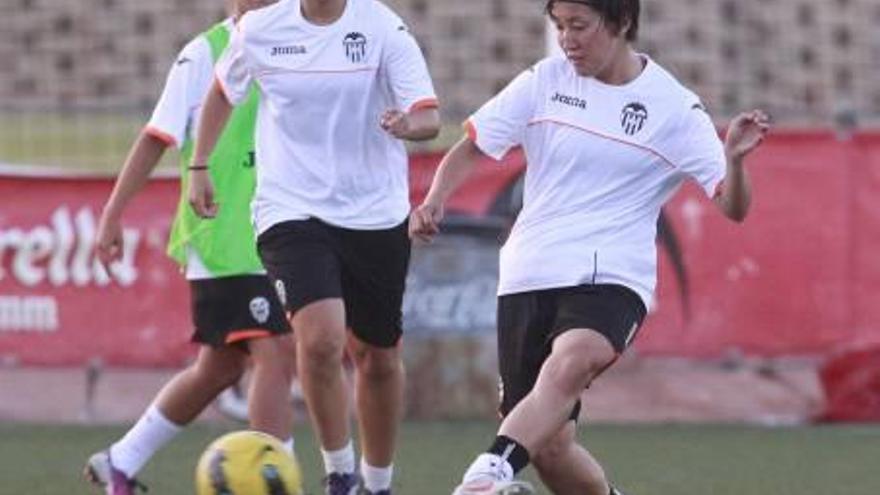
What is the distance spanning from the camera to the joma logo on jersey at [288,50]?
9953mm

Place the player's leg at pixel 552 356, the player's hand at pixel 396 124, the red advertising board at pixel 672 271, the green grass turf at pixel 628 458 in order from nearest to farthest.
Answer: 1. the player's leg at pixel 552 356
2. the player's hand at pixel 396 124
3. the green grass turf at pixel 628 458
4. the red advertising board at pixel 672 271

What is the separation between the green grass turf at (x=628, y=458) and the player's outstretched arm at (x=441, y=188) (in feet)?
8.17

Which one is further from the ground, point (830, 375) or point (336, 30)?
point (336, 30)

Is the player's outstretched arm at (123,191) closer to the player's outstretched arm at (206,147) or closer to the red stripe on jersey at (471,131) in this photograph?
the player's outstretched arm at (206,147)

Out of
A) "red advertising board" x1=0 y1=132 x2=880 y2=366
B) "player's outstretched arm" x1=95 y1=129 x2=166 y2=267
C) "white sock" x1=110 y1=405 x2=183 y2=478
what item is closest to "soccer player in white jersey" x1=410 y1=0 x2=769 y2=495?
"player's outstretched arm" x1=95 y1=129 x2=166 y2=267

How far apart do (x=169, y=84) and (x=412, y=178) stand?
15.7 feet

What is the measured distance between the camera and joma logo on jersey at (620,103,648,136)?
9.06 metres

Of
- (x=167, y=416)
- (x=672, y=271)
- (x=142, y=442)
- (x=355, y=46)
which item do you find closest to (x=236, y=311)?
(x=167, y=416)

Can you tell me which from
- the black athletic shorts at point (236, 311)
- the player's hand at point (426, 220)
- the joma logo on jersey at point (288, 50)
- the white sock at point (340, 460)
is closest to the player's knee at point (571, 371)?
the player's hand at point (426, 220)

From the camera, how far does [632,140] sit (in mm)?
9055

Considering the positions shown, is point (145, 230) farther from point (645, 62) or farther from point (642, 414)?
point (645, 62)

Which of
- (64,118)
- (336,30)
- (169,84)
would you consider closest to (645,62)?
(336,30)

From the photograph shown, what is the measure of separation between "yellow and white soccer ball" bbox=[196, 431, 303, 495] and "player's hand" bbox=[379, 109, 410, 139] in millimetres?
1296

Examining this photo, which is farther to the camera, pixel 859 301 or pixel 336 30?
pixel 859 301
